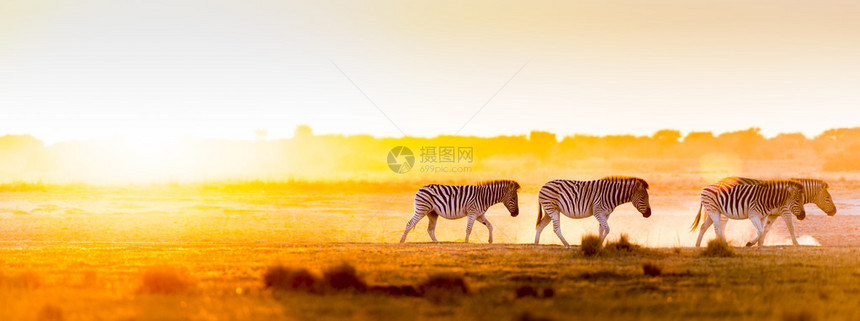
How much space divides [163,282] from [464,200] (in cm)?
1147

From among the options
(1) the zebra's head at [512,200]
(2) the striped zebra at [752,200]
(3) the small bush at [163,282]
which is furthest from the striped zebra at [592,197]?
(3) the small bush at [163,282]

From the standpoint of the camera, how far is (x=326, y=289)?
426 inches

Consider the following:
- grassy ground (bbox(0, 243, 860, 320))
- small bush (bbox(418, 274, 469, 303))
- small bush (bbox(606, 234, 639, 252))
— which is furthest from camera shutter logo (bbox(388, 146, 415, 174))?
small bush (bbox(418, 274, 469, 303))

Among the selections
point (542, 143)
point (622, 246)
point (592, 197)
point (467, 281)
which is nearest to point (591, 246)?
point (622, 246)

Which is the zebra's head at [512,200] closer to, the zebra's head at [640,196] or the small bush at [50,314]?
the zebra's head at [640,196]

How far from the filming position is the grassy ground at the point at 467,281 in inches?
361

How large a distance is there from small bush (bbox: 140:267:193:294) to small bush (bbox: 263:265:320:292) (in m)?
1.13

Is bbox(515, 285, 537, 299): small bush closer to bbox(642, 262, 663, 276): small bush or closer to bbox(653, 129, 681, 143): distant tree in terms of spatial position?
bbox(642, 262, 663, 276): small bush

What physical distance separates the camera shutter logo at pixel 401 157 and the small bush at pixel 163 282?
2114 centimetres

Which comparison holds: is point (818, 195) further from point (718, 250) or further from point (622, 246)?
point (622, 246)

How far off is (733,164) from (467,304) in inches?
3159

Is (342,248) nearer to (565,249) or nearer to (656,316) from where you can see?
(565,249)

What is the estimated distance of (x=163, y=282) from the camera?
35.8ft

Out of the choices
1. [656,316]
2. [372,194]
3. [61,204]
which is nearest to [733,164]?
[372,194]
